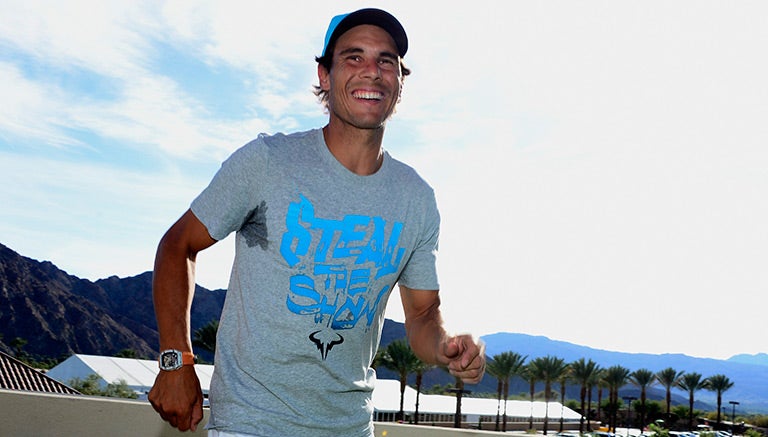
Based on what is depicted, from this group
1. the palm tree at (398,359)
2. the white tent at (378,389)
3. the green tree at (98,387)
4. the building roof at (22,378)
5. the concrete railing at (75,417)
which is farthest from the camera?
the palm tree at (398,359)

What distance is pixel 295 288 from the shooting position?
6.19 ft

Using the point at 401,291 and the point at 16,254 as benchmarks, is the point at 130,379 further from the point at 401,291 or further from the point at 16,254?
the point at 16,254

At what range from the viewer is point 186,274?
6.23ft

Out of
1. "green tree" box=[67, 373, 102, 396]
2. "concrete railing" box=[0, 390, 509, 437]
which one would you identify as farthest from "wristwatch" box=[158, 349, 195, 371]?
"green tree" box=[67, 373, 102, 396]

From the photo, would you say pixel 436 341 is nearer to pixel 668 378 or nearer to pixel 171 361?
pixel 171 361

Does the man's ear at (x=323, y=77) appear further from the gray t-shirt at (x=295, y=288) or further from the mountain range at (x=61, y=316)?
the mountain range at (x=61, y=316)

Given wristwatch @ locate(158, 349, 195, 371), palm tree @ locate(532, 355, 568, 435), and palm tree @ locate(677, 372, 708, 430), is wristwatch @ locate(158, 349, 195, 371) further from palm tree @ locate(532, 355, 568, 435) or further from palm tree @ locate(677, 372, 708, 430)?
palm tree @ locate(677, 372, 708, 430)

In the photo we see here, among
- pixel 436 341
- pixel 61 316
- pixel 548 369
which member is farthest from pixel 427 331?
pixel 61 316

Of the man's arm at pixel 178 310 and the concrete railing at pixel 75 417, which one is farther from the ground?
the man's arm at pixel 178 310

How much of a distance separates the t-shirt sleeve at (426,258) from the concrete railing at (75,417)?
3127mm

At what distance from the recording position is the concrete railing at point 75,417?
4832 mm

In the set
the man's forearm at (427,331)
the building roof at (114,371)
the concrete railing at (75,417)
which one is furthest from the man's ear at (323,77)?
the building roof at (114,371)

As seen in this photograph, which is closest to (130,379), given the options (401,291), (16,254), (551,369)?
(551,369)

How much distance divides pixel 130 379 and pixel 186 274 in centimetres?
4467
